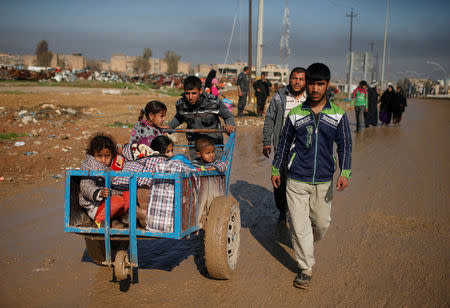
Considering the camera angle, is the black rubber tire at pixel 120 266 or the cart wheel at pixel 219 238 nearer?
the black rubber tire at pixel 120 266

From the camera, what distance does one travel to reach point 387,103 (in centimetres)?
1814

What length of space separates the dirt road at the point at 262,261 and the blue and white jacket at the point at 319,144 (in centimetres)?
99

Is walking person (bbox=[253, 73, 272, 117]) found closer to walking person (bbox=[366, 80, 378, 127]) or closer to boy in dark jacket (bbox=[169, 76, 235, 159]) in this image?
walking person (bbox=[366, 80, 378, 127])

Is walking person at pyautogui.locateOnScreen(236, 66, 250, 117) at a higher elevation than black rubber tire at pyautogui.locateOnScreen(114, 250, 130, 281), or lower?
higher

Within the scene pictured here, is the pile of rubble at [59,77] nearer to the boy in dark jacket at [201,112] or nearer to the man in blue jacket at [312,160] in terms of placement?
the boy in dark jacket at [201,112]

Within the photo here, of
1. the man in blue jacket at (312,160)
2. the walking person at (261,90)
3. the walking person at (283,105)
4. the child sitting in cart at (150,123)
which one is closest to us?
the man in blue jacket at (312,160)

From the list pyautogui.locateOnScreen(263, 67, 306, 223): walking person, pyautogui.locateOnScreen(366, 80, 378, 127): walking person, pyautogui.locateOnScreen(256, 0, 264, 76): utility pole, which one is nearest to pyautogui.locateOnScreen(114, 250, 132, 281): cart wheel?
pyautogui.locateOnScreen(263, 67, 306, 223): walking person

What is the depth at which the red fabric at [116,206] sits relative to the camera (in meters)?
3.27

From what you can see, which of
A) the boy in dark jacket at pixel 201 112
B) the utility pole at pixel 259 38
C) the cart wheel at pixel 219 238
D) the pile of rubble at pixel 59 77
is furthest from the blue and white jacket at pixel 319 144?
the pile of rubble at pixel 59 77

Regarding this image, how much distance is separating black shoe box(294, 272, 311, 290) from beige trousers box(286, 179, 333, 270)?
0.07 m

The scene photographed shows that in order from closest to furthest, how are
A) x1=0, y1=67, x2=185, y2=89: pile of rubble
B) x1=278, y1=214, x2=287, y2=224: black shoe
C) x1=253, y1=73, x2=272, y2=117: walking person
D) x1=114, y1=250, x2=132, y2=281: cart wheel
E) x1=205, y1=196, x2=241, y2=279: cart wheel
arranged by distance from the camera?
1. x1=114, y1=250, x2=132, y2=281: cart wheel
2. x1=205, y1=196, x2=241, y2=279: cart wheel
3. x1=278, y1=214, x2=287, y2=224: black shoe
4. x1=253, y1=73, x2=272, y2=117: walking person
5. x1=0, y1=67, x2=185, y2=89: pile of rubble

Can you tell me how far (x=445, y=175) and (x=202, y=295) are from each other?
21.0ft

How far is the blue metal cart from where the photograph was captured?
3.04 metres

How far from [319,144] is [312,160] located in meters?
0.15
